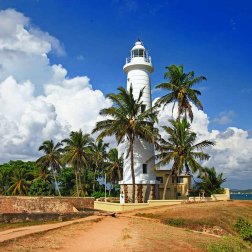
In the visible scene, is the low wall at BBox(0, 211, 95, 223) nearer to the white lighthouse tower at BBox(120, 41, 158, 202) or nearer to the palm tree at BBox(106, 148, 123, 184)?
the white lighthouse tower at BBox(120, 41, 158, 202)

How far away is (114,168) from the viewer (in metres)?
54.1

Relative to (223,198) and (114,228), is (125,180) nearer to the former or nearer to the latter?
(223,198)

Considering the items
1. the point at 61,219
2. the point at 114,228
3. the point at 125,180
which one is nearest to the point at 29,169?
the point at 125,180

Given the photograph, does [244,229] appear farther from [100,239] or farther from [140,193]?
[140,193]

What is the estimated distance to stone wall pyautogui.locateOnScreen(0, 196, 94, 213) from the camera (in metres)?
38.2

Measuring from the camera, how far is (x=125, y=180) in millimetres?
35062

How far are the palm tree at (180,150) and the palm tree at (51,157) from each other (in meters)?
28.0

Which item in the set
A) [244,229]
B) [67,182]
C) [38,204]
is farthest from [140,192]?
[67,182]

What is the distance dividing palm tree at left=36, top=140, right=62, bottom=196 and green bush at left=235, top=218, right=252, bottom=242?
38451mm

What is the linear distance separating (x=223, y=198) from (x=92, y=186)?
2545 cm

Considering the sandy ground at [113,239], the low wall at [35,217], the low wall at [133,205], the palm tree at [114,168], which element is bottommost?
the sandy ground at [113,239]

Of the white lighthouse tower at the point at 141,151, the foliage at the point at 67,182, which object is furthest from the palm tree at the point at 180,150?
the foliage at the point at 67,182

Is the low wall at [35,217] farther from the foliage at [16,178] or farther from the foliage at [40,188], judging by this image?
the foliage at [16,178]

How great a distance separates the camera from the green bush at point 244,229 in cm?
2234
